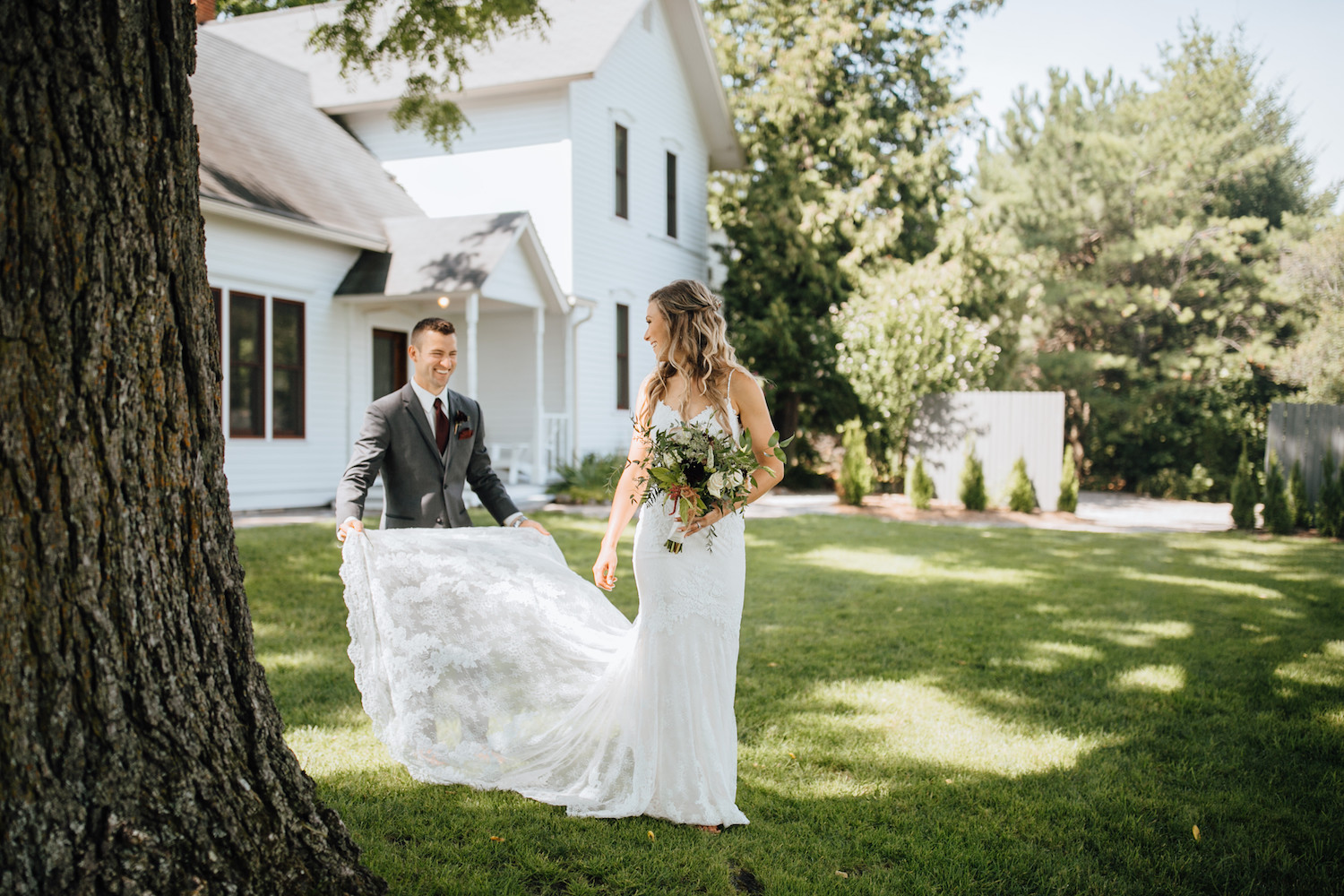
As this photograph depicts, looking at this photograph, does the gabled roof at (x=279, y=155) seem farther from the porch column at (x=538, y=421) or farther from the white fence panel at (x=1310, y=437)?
the white fence panel at (x=1310, y=437)

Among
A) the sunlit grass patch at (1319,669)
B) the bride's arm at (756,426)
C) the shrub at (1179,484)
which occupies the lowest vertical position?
the sunlit grass patch at (1319,669)

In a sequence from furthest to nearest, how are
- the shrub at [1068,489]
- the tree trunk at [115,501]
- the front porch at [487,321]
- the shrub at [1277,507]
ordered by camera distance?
the shrub at [1068,489]
the shrub at [1277,507]
the front porch at [487,321]
the tree trunk at [115,501]

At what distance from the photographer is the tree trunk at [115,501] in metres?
2.26

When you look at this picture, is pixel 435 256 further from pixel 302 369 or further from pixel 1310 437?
pixel 1310 437

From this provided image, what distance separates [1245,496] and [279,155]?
1619 centimetres

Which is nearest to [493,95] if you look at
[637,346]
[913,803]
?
[637,346]

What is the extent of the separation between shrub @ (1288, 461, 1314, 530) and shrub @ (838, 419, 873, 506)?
6.51 meters

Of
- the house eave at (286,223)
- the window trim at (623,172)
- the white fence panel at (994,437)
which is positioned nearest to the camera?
the house eave at (286,223)

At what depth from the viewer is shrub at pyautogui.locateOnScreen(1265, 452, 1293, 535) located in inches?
556

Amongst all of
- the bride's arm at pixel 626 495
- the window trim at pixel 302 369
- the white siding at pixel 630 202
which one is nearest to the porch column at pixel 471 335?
the white siding at pixel 630 202

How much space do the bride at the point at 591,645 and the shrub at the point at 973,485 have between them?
1292 centimetres

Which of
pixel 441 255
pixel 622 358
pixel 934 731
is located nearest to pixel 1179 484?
pixel 622 358

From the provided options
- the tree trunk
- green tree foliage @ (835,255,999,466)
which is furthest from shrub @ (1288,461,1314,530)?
the tree trunk

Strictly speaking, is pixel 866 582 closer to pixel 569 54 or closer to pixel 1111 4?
pixel 569 54
